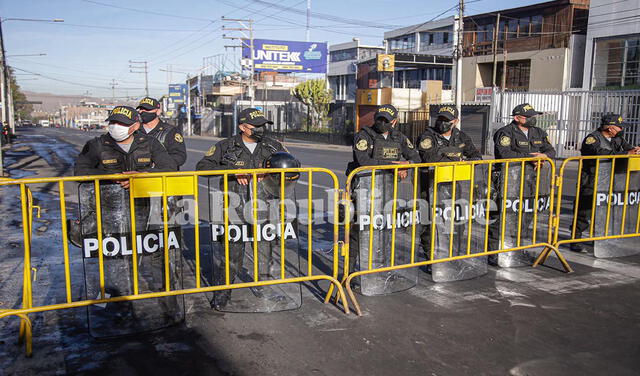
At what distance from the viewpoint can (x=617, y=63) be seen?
1134 inches

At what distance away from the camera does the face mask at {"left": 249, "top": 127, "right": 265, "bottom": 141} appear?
5.26m

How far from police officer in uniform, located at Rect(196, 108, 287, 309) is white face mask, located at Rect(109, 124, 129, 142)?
0.75 meters

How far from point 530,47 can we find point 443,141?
33.6 meters

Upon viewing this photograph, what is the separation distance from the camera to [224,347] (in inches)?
159

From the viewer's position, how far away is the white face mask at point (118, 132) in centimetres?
489

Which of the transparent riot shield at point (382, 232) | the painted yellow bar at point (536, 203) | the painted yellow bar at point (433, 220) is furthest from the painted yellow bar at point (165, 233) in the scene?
the painted yellow bar at point (536, 203)

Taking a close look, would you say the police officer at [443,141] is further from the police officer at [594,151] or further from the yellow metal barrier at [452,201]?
the police officer at [594,151]

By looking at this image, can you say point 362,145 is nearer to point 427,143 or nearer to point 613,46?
point 427,143

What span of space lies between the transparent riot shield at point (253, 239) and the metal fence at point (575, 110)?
1907cm

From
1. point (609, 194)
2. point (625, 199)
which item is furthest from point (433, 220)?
point (625, 199)

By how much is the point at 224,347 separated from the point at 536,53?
3636 cm

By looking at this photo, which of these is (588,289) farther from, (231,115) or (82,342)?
(231,115)

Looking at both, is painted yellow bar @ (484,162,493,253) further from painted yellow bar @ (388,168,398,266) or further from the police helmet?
the police helmet

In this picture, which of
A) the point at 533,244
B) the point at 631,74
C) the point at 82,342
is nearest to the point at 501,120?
the point at 631,74
